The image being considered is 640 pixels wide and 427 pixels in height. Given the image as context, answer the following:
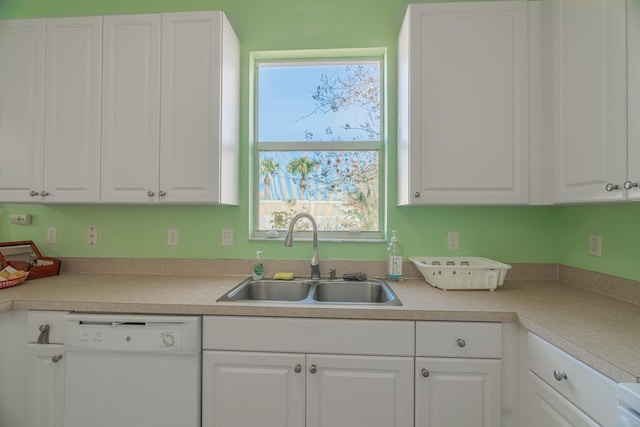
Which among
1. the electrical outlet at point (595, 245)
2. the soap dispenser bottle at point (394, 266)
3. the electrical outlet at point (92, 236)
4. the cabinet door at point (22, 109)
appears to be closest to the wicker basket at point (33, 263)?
the electrical outlet at point (92, 236)

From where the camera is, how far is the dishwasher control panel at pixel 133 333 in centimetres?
126

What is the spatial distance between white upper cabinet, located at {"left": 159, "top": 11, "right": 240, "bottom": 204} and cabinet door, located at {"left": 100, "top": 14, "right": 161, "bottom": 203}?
0.05 m

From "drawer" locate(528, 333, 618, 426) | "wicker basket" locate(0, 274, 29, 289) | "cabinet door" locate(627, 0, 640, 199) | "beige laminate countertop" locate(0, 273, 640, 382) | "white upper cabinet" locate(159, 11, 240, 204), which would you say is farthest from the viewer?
"white upper cabinet" locate(159, 11, 240, 204)

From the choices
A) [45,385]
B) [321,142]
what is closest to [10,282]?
[45,385]

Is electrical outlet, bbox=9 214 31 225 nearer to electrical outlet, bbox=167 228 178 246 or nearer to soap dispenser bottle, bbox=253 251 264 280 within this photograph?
electrical outlet, bbox=167 228 178 246

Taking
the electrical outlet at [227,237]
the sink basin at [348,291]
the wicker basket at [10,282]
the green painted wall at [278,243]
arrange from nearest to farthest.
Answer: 1. the wicker basket at [10,282]
2. the sink basin at [348,291]
3. the green painted wall at [278,243]
4. the electrical outlet at [227,237]

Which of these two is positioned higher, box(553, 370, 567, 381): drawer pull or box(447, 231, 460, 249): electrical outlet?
box(447, 231, 460, 249): electrical outlet

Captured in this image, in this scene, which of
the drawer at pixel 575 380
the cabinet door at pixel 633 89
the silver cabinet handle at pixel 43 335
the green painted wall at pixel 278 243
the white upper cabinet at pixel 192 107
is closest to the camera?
the drawer at pixel 575 380

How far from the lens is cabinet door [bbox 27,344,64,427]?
1.32m

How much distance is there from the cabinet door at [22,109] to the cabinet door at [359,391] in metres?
1.91

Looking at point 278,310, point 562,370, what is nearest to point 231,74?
point 278,310

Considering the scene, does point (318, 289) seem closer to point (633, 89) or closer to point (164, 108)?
point (164, 108)

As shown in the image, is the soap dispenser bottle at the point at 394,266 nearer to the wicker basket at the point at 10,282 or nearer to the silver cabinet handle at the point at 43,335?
the silver cabinet handle at the point at 43,335

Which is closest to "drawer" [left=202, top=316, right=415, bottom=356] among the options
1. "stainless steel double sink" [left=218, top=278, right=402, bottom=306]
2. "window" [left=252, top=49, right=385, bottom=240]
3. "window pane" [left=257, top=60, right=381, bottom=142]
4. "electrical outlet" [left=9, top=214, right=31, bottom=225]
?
"stainless steel double sink" [left=218, top=278, right=402, bottom=306]
